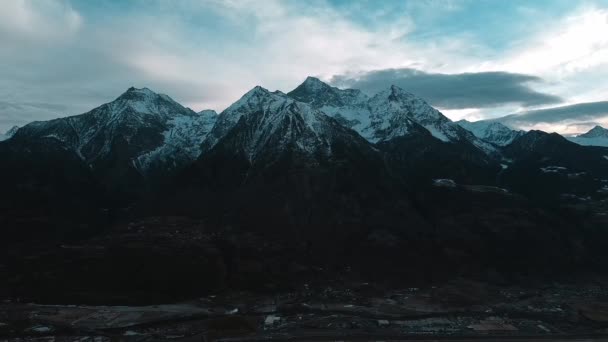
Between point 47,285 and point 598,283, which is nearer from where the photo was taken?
point 47,285

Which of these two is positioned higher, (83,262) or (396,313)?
(83,262)

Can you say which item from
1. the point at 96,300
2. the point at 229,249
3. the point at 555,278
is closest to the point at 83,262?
the point at 96,300

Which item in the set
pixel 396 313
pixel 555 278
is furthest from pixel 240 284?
pixel 555 278

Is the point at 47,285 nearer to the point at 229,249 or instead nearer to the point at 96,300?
the point at 96,300

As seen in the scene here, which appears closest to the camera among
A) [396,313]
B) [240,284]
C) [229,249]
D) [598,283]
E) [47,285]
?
[396,313]

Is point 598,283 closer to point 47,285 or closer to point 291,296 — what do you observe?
point 291,296

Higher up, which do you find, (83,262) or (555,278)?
(83,262)

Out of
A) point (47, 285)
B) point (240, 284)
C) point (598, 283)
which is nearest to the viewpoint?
point (47, 285)

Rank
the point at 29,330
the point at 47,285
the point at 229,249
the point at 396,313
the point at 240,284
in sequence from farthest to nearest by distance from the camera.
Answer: the point at 229,249
the point at 240,284
the point at 47,285
the point at 396,313
the point at 29,330

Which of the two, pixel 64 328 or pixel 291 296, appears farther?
pixel 291 296
